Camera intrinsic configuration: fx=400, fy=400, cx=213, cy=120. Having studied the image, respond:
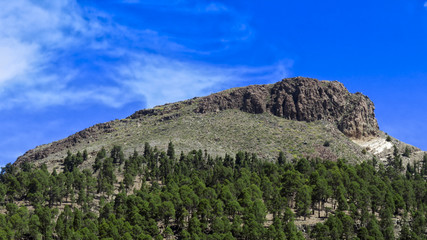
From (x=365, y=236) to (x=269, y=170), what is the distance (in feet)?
215

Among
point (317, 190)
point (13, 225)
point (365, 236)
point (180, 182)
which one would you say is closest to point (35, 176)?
point (13, 225)

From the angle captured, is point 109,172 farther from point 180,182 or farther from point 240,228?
point 240,228

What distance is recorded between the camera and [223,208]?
13462cm

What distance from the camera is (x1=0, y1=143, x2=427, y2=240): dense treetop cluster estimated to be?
120000mm

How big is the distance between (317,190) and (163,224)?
56.8m

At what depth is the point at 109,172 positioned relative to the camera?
186375mm

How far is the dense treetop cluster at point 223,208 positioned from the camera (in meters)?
120

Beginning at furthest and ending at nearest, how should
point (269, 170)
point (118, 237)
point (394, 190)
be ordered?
point (269, 170)
point (394, 190)
point (118, 237)

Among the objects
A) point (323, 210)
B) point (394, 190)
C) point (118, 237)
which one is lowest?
point (118, 237)

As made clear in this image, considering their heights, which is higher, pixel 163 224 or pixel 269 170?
pixel 269 170

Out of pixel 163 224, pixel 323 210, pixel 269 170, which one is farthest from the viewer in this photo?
pixel 269 170

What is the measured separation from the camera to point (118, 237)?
4530 inches

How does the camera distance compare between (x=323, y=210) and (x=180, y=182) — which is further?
(x=180, y=182)

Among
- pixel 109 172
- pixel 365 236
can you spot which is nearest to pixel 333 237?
pixel 365 236
